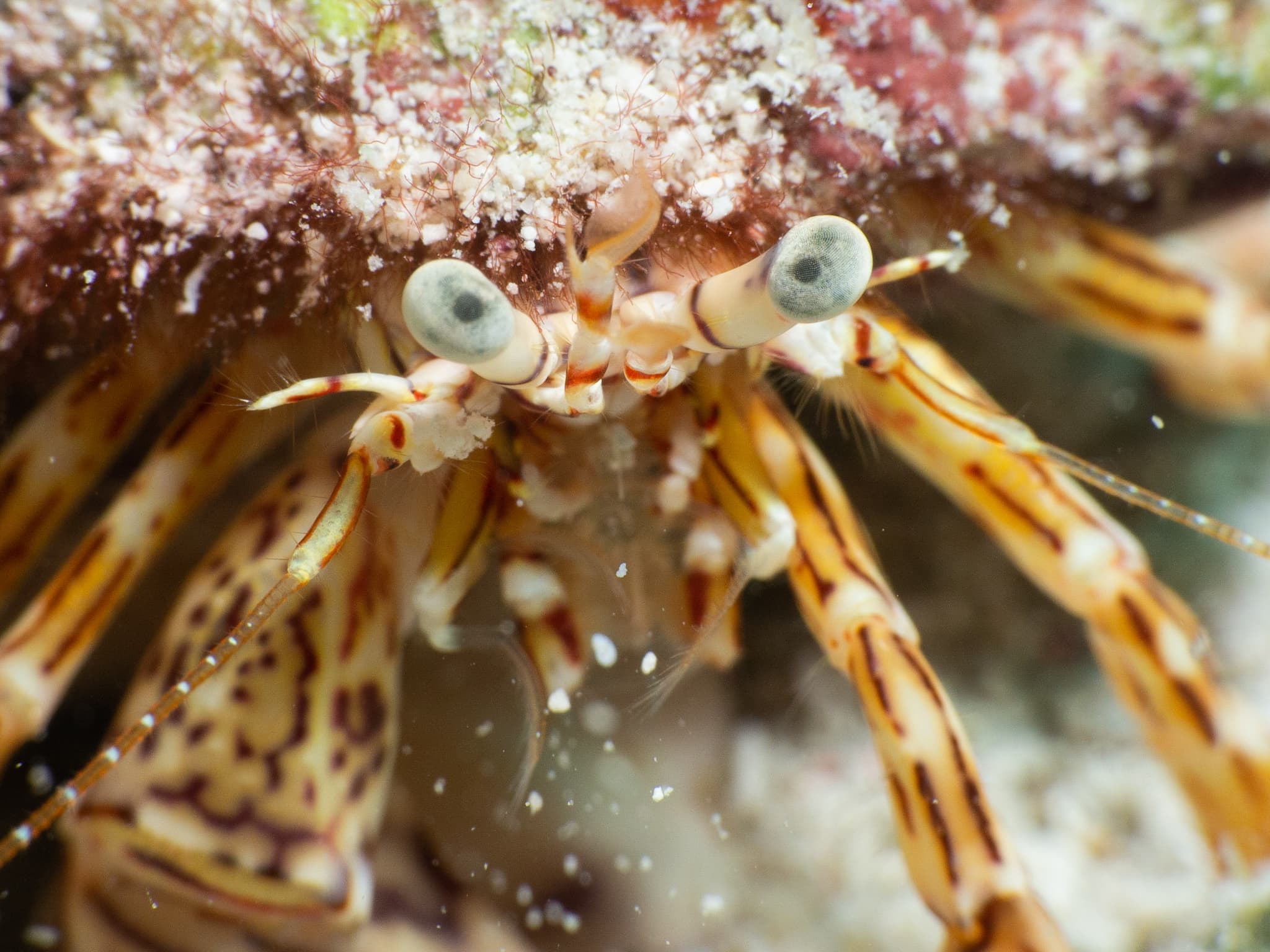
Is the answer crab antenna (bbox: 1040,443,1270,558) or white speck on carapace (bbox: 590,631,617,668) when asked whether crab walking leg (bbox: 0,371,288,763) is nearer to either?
white speck on carapace (bbox: 590,631,617,668)

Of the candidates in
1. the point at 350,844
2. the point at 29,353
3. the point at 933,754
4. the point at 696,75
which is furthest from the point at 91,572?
the point at 933,754

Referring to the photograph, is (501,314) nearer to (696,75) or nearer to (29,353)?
(696,75)

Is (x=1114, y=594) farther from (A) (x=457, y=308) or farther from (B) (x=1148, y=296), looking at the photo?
(A) (x=457, y=308)

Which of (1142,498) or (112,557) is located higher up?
(1142,498)

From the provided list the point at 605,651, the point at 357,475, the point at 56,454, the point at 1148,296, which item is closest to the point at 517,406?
the point at 357,475

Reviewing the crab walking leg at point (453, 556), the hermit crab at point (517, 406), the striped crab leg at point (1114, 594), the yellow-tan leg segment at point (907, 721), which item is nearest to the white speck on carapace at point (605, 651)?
the hermit crab at point (517, 406)

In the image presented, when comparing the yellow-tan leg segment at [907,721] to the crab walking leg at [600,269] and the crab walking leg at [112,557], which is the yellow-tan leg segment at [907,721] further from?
the crab walking leg at [112,557]

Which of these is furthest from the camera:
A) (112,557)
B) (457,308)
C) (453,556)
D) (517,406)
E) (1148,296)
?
(1148,296)
